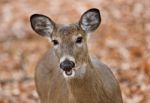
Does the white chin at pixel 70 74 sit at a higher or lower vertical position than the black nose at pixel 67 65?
lower

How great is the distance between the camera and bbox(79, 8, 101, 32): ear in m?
6.58

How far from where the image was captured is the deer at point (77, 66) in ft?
20.2

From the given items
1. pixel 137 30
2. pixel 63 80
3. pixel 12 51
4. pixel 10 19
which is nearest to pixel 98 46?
pixel 137 30

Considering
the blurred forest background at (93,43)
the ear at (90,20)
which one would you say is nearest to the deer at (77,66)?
the ear at (90,20)

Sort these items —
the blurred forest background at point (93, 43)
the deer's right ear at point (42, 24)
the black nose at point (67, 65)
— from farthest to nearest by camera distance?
the blurred forest background at point (93, 43), the deer's right ear at point (42, 24), the black nose at point (67, 65)

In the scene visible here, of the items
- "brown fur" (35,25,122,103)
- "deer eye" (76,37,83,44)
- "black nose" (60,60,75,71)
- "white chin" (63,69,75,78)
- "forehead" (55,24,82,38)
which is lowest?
"brown fur" (35,25,122,103)

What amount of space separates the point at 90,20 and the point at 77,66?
2.25 feet

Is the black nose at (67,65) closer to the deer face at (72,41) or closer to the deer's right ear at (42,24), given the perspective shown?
the deer face at (72,41)

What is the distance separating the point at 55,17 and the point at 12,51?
4.43ft

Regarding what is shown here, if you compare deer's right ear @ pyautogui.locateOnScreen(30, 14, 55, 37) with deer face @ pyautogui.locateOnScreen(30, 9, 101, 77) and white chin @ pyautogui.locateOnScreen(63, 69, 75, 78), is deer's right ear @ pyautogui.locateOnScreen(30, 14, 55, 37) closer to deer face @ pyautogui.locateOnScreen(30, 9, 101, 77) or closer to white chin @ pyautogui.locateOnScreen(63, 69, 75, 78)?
deer face @ pyautogui.locateOnScreen(30, 9, 101, 77)

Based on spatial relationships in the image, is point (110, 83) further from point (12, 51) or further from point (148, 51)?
point (12, 51)

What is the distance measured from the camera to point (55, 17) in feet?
39.9

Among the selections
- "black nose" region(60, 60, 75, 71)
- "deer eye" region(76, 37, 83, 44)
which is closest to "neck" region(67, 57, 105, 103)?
"deer eye" region(76, 37, 83, 44)

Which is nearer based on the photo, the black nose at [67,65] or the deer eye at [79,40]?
the black nose at [67,65]
